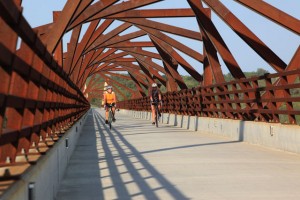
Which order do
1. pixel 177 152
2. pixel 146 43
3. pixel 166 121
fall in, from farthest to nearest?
pixel 146 43, pixel 166 121, pixel 177 152

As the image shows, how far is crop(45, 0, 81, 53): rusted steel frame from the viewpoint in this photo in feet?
48.9

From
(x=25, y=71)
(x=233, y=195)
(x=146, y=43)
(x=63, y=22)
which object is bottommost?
(x=233, y=195)

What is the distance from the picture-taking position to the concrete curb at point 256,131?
36.0ft

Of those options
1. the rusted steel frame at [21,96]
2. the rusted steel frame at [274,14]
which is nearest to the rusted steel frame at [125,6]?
the rusted steel frame at [274,14]

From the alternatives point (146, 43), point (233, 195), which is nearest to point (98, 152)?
point (233, 195)

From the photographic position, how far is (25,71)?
4488 mm

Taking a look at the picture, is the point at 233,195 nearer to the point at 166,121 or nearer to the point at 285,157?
the point at 285,157

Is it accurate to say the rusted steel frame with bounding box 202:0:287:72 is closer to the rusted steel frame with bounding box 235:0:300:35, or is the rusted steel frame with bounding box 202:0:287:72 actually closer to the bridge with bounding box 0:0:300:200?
the bridge with bounding box 0:0:300:200

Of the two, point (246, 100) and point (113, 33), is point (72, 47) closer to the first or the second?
point (246, 100)

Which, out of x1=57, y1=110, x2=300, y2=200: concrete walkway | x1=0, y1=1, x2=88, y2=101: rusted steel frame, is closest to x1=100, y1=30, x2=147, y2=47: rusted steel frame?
x1=57, y1=110, x2=300, y2=200: concrete walkway

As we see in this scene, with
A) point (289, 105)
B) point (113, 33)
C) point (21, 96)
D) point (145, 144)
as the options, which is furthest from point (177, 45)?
point (21, 96)

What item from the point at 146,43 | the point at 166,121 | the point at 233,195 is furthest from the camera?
the point at 146,43

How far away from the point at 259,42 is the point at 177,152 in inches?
270

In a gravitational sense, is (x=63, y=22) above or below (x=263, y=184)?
above
